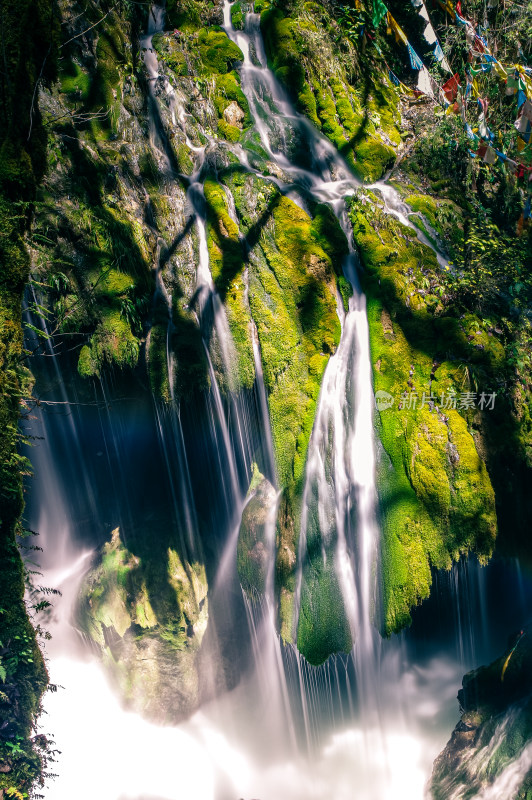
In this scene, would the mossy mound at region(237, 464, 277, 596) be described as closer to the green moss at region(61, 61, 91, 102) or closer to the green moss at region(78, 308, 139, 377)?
the green moss at region(78, 308, 139, 377)

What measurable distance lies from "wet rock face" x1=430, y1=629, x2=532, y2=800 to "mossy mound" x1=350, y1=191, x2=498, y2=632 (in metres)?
1.81

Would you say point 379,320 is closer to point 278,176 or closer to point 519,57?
point 278,176

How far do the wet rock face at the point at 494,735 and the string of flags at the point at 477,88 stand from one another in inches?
273

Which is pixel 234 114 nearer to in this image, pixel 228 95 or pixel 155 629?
pixel 228 95

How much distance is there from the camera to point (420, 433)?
5.82 m

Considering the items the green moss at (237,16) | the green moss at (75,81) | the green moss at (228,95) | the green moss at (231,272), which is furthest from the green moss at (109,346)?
the green moss at (237,16)

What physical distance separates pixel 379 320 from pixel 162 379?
3149mm

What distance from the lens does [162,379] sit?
692 cm

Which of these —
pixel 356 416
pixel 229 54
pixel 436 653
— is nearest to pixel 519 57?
pixel 229 54

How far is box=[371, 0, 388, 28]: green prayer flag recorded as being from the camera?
8.84 metres

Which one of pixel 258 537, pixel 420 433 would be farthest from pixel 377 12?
pixel 258 537
